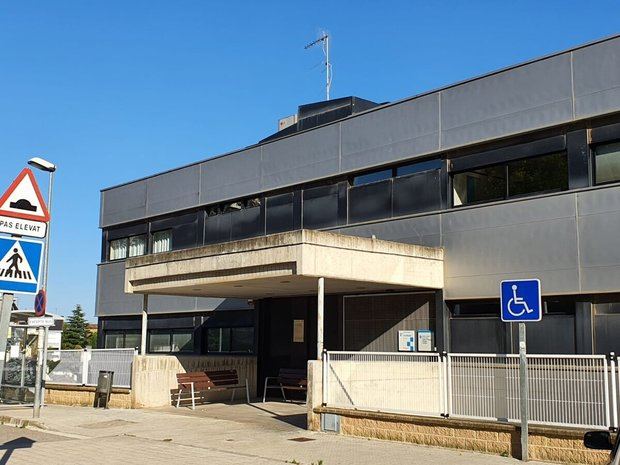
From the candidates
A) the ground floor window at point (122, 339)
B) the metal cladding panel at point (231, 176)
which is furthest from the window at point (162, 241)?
the ground floor window at point (122, 339)

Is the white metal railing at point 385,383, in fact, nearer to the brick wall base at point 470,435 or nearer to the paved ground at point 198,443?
the brick wall base at point 470,435

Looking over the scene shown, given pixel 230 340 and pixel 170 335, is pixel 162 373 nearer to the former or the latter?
pixel 230 340

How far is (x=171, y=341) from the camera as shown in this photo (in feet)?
89.9

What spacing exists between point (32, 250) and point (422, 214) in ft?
40.1

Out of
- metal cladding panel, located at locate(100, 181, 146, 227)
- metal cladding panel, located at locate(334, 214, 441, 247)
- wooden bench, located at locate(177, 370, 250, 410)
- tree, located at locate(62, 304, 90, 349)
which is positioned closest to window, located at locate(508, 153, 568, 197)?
metal cladding panel, located at locate(334, 214, 441, 247)

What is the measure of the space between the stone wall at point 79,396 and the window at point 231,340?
15.6 feet

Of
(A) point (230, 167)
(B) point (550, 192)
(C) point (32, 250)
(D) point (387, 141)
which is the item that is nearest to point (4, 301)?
(C) point (32, 250)

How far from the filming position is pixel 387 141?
1956 centimetres

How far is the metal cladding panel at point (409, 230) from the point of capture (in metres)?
18.4

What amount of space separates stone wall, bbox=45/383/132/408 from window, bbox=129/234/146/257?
7.39 m

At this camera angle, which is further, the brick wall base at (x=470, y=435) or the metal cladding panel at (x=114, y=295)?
the metal cladding panel at (x=114, y=295)

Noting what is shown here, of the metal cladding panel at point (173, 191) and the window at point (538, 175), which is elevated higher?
the metal cladding panel at point (173, 191)

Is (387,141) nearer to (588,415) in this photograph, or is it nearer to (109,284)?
(588,415)

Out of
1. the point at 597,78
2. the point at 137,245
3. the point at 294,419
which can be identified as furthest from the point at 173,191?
the point at 597,78
